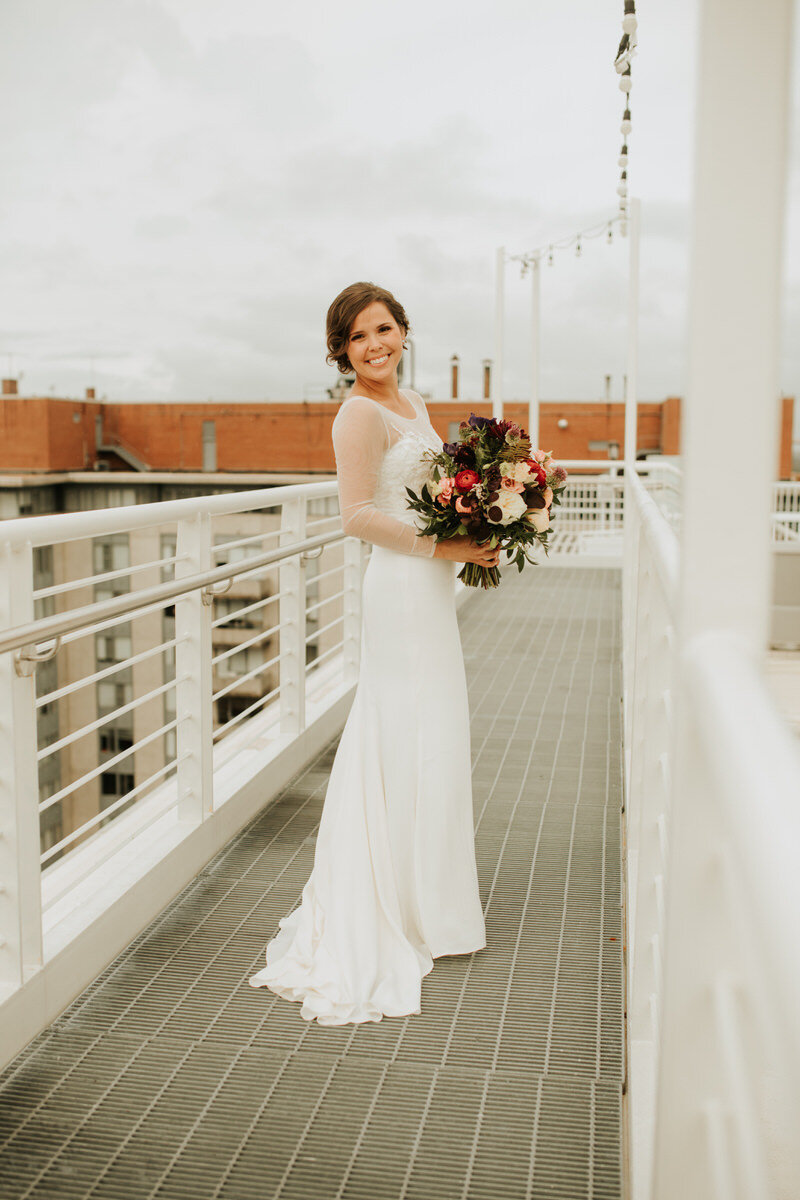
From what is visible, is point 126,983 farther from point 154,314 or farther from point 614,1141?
point 154,314

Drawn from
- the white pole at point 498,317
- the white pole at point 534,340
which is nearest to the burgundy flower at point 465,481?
the white pole at point 498,317

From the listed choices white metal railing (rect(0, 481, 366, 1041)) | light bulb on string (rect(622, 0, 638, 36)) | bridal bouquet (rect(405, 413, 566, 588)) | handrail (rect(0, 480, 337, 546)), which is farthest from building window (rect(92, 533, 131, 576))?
bridal bouquet (rect(405, 413, 566, 588))

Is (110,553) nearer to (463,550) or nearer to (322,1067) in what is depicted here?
(463,550)

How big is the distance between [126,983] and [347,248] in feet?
120

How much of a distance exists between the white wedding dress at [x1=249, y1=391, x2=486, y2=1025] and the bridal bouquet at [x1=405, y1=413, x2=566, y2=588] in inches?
4.4

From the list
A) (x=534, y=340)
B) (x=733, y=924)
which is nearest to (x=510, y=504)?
(x=733, y=924)

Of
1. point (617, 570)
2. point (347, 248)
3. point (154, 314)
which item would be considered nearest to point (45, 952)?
point (617, 570)

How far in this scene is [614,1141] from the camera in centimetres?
225

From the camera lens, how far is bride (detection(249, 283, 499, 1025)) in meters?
2.95

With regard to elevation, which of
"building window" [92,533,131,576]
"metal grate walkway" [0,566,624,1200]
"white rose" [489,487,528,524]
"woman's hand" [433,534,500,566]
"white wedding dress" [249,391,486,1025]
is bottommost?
"building window" [92,533,131,576]

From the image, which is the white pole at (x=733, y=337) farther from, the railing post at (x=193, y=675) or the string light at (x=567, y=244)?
the string light at (x=567, y=244)

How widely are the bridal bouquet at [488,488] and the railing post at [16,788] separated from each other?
1032 millimetres

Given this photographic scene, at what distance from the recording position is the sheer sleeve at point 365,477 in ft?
9.68

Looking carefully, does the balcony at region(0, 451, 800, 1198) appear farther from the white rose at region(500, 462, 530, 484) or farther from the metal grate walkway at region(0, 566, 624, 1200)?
the white rose at region(500, 462, 530, 484)
